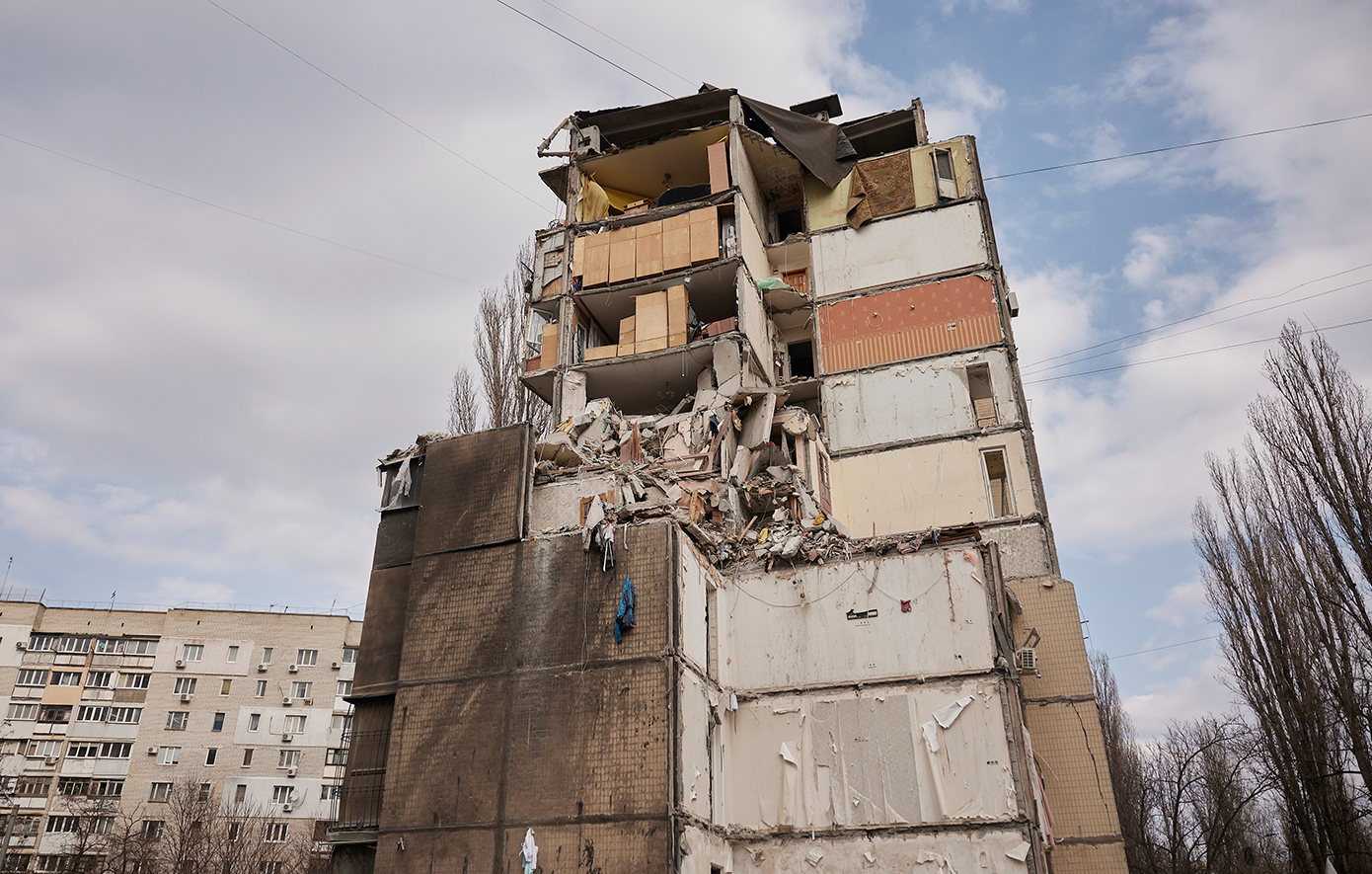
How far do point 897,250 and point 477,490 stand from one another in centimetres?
1361

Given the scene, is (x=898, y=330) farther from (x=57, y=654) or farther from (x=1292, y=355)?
(x=57, y=654)

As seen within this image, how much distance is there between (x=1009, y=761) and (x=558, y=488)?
8961 millimetres

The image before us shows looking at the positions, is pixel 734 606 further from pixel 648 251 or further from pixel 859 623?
pixel 648 251

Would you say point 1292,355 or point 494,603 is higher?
point 1292,355

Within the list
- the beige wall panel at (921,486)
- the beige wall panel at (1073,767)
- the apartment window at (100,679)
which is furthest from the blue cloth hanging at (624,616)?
the apartment window at (100,679)

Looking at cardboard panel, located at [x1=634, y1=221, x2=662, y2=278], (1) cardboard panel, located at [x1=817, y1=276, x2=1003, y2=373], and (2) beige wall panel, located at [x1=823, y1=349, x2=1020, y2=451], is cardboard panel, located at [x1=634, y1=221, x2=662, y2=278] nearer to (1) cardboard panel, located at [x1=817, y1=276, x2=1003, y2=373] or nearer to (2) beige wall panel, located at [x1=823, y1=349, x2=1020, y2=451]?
(1) cardboard panel, located at [x1=817, y1=276, x2=1003, y2=373]

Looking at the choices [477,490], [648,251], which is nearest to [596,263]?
[648,251]

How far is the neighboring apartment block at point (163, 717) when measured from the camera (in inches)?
1805

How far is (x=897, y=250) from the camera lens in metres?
24.2

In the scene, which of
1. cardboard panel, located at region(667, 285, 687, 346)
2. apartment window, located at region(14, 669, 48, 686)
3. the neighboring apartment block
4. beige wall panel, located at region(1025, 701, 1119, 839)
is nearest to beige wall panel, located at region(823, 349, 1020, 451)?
cardboard panel, located at region(667, 285, 687, 346)

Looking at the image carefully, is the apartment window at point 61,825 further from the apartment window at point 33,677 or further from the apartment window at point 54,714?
the apartment window at point 33,677

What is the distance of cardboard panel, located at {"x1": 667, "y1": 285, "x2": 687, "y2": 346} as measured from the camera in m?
22.4

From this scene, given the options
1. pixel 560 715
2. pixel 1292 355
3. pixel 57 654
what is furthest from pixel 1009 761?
pixel 57 654

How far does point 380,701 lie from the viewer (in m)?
15.8
